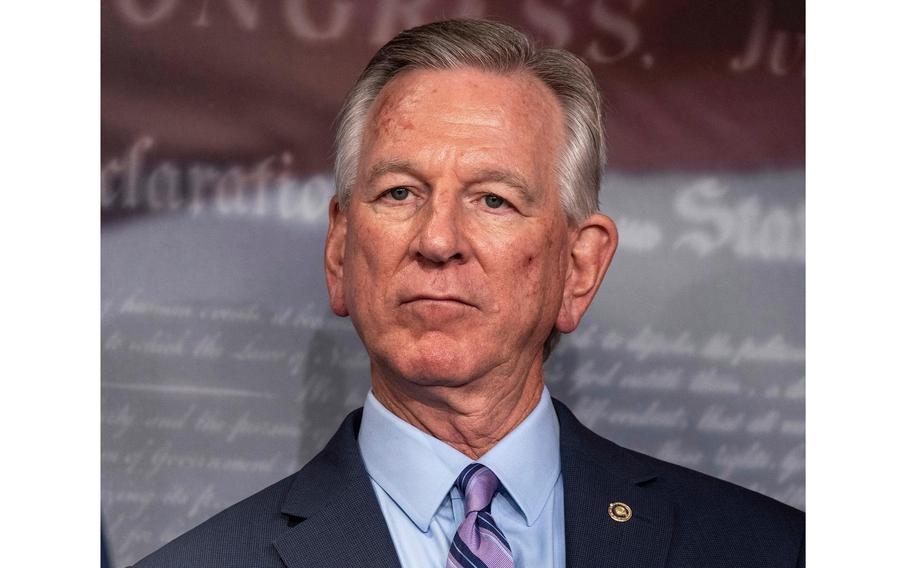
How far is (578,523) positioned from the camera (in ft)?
8.11

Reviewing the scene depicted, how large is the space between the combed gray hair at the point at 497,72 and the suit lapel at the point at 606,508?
0.46m

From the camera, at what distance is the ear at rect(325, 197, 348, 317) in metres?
2.67

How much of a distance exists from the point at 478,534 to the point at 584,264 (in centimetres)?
62

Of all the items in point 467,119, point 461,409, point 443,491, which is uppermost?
point 467,119

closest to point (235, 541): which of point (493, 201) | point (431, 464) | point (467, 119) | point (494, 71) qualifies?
point (431, 464)

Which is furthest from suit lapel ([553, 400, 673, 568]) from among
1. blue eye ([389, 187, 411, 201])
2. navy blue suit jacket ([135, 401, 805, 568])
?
blue eye ([389, 187, 411, 201])

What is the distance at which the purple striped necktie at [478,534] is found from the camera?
7.74ft

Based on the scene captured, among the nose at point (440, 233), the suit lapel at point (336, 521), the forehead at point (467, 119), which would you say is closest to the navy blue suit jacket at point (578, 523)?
the suit lapel at point (336, 521)

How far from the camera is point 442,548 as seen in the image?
7.98 ft

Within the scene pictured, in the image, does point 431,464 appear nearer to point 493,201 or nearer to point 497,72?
point 493,201

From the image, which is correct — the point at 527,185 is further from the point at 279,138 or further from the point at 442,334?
the point at 279,138

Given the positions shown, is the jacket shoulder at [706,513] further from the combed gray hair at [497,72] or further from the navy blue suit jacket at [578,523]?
the combed gray hair at [497,72]

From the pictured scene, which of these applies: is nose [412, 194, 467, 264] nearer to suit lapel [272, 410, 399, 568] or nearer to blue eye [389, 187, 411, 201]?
blue eye [389, 187, 411, 201]

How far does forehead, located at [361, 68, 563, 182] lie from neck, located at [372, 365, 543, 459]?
43cm
